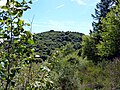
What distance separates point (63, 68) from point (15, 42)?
13.1 meters

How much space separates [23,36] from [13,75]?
0.40 metres

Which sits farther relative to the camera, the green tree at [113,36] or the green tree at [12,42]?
the green tree at [113,36]

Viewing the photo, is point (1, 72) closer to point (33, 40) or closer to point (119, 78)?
point (33, 40)

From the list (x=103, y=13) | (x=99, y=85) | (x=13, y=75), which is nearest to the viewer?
(x=13, y=75)

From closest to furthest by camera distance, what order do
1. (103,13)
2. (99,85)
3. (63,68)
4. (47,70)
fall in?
(47,70)
(63,68)
(99,85)
(103,13)

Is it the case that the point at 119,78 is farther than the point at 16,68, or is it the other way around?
the point at 119,78

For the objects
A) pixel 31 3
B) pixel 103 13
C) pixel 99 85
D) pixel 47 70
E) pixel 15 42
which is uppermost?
pixel 103 13

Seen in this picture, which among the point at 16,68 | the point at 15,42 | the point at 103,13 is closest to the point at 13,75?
the point at 16,68

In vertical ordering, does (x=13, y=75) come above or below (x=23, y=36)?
below

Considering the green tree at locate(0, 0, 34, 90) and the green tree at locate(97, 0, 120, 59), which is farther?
the green tree at locate(97, 0, 120, 59)

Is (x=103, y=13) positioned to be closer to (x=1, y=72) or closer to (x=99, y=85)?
(x=99, y=85)

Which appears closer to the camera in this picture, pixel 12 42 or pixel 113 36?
pixel 12 42

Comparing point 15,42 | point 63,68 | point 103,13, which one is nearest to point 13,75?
point 15,42

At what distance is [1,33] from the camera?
3068 mm
